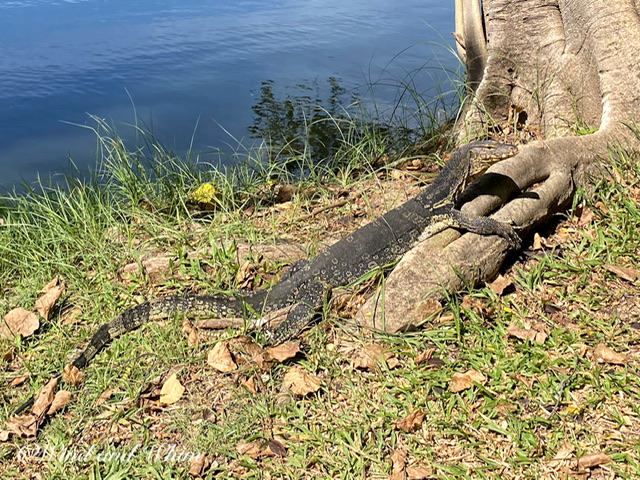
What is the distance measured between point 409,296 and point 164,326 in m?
1.57

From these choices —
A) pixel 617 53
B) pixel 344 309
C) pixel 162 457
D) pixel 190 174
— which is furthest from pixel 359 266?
pixel 617 53

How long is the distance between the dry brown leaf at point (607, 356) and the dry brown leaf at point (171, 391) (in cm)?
228

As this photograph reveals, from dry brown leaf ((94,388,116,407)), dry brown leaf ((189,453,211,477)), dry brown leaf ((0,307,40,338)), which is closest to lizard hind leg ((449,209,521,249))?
dry brown leaf ((189,453,211,477))

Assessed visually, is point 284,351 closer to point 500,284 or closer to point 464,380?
point 464,380

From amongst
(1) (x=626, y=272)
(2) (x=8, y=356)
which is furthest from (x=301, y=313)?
(1) (x=626, y=272)

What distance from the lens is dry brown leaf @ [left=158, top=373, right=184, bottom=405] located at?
11.7 feet

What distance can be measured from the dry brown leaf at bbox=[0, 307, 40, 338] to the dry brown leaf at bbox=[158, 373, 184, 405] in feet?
4.04

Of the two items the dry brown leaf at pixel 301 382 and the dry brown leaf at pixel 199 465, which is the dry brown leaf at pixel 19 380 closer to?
the dry brown leaf at pixel 199 465

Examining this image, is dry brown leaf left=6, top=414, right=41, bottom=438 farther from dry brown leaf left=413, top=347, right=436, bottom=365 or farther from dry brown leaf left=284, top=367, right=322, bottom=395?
dry brown leaf left=413, top=347, right=436, bottom=365

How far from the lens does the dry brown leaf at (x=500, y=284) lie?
13.1 ft

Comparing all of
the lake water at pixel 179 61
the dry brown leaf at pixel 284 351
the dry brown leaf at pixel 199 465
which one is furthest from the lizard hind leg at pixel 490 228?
the lake water at pixel 179 61

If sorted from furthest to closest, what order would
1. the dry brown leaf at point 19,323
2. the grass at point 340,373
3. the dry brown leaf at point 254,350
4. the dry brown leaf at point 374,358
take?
the dry brown leaf at point 19,323 → the dry brown leaf at point 254,350 → the dry brown leaf at point 374,358 → the grass at point 340,373

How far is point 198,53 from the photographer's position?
36.8 ft

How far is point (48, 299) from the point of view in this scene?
175 inches
